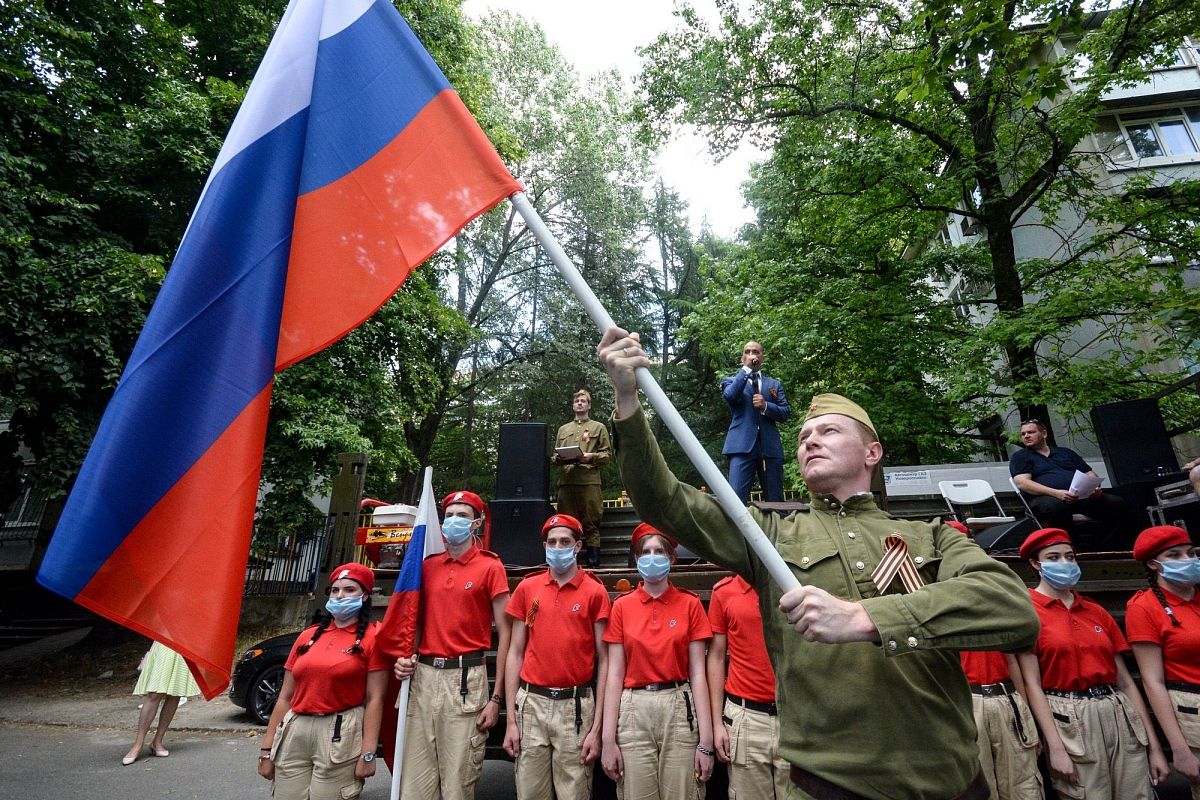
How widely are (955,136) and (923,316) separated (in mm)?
3357

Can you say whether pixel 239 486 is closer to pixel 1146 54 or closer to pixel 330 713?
pixel 330 713

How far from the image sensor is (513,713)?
4375 millimetres

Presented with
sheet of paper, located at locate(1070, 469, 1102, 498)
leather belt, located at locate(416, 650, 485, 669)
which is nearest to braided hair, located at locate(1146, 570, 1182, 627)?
sheet of paper, located at locate(1070, 469, 1102, 498)

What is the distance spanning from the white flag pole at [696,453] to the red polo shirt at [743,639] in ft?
7.41

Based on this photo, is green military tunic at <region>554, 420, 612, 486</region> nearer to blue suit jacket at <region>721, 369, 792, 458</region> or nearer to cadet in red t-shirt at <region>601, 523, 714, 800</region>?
blue suit jacket at <region>721, 369, 792, 458</region>

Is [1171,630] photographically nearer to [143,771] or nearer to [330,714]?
[330,714]

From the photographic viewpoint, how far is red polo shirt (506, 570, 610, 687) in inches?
172

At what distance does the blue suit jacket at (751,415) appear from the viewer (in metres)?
6.88

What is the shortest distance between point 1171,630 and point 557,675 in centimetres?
419

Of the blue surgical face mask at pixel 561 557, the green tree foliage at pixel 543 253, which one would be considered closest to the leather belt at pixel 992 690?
the blue surgical face mask at pixel 561 557

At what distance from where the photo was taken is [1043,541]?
15.7ft

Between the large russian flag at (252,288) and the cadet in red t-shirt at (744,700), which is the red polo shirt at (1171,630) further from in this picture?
the large russian flag at (252,288)

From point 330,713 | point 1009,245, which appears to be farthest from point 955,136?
point 330,713

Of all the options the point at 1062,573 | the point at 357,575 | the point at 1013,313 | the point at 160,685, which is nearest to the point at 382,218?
the point at 357,575
